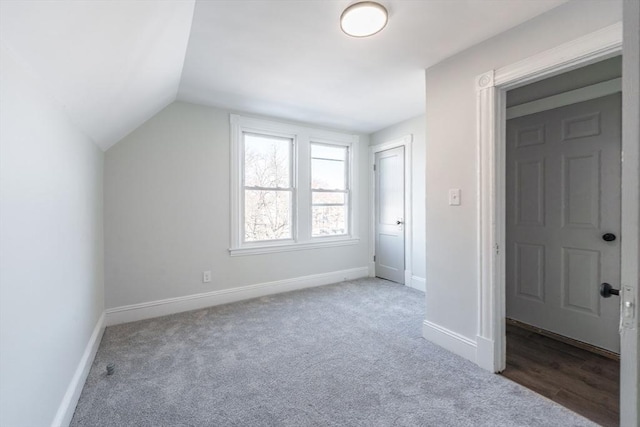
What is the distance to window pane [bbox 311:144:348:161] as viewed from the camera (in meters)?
4.36

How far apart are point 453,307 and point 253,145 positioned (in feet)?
9.81

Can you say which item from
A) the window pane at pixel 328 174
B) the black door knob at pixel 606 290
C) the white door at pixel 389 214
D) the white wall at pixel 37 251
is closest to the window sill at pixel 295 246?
the white door at pixel 389 214

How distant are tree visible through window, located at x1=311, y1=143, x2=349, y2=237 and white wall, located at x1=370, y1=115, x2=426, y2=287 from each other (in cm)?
105

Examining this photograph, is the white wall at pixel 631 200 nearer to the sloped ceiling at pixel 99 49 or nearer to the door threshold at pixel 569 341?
the sloped ceiling at pixel 99 49

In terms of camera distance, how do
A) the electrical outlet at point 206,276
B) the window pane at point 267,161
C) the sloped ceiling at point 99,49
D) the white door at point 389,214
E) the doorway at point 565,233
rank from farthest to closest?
the white door at point 389,214, the window pane at point 267,161, the electrical outlet at point 206,276, the doorway at point 565,233, the sloped ceiling at point 99,49

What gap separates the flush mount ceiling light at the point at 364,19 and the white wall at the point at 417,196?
230cm

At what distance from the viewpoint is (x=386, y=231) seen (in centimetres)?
459

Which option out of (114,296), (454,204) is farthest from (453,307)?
(114,296)

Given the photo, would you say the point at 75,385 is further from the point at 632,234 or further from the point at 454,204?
the point at 454,204

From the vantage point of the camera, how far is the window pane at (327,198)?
4.36 metres

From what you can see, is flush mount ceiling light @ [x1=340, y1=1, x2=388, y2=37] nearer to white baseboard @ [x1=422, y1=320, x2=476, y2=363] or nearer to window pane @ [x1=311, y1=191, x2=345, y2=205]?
white baseboard @ [x1=422, y1=320, x2=476, y2=363]

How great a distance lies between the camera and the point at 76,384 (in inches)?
69.5

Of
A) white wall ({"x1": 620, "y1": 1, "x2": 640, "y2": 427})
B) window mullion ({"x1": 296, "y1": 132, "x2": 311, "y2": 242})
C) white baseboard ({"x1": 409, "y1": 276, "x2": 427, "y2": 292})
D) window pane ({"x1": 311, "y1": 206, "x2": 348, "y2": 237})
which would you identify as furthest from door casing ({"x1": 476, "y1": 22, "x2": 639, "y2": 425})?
window pane ({"x1": 311, "y1": 206, "x2": 348, "y2": 237})

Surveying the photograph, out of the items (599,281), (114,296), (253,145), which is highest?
(253,145)
